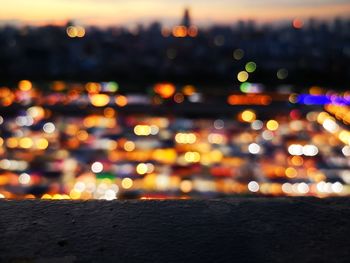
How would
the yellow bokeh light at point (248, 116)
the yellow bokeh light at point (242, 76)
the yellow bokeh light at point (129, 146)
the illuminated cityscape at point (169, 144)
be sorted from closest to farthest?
the illuminated cityscape at point (169, 144) < the yellow bokeh light at point (129, 146) < the yellow bokeh light at point (248, 116) < the yellow bokeh light at point (242, 76)

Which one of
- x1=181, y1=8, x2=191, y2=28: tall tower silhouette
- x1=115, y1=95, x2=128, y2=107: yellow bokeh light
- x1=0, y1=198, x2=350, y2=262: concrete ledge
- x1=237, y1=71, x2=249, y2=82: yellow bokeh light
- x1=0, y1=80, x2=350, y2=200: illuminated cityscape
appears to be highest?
x1=181, y1=8, x2=191, y2=28: tall tower silhouette

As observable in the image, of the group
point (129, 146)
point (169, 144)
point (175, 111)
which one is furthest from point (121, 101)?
point (129, 146)

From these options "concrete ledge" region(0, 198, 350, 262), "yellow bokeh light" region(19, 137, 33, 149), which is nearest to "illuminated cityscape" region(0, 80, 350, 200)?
"yellow bokeh light" region(19, 137, 33, 149)

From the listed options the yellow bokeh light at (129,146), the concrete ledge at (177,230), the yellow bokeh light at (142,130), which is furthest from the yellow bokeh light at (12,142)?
the concrete ledge at (177,230)

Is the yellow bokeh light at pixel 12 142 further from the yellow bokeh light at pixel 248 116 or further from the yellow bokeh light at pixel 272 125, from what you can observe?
the yellow bokeh light at pixel 248 116

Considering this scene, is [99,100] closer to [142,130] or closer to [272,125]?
[142,130]

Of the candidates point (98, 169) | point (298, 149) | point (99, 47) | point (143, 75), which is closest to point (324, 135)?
point (298, 149)

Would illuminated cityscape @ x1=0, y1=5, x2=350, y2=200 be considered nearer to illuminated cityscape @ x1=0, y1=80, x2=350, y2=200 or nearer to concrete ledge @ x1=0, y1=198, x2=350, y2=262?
illuminated cityscape @ x1=0, y1=80, x2=350, y2=200

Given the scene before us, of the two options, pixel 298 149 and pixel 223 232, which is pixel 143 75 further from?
pixel 223 232
